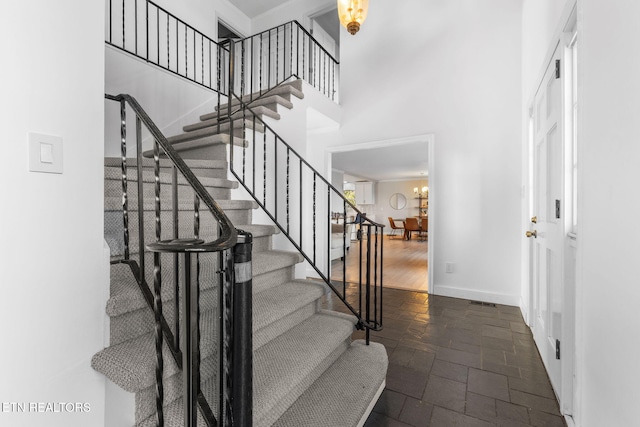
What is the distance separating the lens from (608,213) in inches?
42.4

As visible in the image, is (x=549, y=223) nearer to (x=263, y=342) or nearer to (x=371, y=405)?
(x=371, y=405)

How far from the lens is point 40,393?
98 centimetres

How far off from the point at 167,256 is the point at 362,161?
705 cm

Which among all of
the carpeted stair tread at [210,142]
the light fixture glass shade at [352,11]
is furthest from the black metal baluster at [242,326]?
the light fixture glass shade at [352,11]

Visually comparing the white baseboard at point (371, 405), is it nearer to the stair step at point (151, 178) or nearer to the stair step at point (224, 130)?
the stair step at point (151, 178)

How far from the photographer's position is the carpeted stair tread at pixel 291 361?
1251mm

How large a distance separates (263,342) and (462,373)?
139 cm

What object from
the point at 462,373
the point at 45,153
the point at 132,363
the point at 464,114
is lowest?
the point at 462,373

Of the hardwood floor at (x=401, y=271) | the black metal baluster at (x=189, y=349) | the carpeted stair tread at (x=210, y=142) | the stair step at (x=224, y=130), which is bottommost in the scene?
the hardwood floor at (x=401, y=271)

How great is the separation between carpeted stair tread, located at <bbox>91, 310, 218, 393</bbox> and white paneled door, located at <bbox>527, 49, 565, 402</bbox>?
2.01 m

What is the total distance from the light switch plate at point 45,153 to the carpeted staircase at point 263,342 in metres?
0.54

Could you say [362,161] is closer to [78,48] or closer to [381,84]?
[381,84]

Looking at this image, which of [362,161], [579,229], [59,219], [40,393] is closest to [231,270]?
[59,219]

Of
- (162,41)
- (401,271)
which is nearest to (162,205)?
(162,41)
